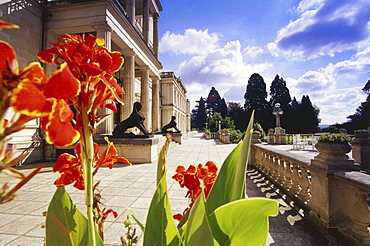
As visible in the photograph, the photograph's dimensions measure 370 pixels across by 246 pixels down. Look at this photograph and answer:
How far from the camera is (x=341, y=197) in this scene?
8.46ft

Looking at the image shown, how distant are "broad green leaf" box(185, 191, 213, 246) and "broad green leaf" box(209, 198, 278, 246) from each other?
6 cm

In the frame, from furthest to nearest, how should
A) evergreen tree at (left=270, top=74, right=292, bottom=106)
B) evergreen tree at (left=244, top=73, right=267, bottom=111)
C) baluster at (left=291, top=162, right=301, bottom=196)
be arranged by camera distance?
evergreen tree at (left=244, top=73, right=267, bottom=111), evergreen tree at (left=270, top=74, right=292, bottom=106), baluster at (left=291, top=162, right=301, bottom=196)

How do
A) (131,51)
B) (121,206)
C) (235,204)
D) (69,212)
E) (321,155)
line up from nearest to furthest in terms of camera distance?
(235,204) → (69,212) → (321,155) → (121,206) → (131,51)

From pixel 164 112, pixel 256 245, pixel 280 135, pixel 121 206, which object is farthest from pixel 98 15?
pixel 164 112

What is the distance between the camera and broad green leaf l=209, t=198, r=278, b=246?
51 cm

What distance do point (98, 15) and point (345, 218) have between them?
11.1 m

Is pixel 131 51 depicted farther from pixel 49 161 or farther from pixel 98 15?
pixel 49 161

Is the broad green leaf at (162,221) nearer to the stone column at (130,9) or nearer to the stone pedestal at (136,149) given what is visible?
the stone pedestal at (136,149)

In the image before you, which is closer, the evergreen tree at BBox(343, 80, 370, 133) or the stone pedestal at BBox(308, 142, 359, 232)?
the stone pedestal at BBox(308, 142, 359, 232)

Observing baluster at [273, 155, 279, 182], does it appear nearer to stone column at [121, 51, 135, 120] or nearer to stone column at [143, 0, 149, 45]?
stone column at [121, 51, 135, 120]

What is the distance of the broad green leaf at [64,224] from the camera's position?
65 cm

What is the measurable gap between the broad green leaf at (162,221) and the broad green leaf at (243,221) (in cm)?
14

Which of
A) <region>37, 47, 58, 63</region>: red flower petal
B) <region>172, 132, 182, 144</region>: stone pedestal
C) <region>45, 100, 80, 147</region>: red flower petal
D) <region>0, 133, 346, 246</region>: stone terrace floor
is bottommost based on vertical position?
<region>0, 133, 346, 246</region>: stone terrace floor

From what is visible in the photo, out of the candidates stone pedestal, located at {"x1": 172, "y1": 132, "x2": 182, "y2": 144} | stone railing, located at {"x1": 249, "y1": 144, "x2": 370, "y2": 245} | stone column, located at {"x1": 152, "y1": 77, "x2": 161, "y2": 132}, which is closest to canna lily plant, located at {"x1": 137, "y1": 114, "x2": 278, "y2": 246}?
stone railing, located at {"x1": 249, "y1": 144, "x2": 370, "y2": 245}
